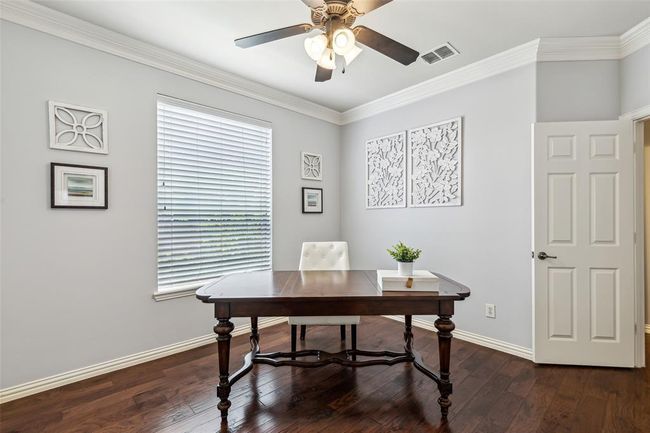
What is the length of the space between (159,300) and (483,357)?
2880 millimetres

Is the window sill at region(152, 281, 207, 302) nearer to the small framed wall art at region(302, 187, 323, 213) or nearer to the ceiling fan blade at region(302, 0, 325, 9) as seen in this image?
the small framed wall art at region(302, 187, 323, 213)

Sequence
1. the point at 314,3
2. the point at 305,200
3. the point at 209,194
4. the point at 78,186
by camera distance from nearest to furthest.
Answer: the point at 314,3 < the point at 78,186 < the point at 209,194 < the point at 305,200

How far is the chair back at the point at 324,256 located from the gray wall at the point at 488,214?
988 mm

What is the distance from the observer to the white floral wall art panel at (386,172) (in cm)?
359

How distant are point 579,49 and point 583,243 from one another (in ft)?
5.23

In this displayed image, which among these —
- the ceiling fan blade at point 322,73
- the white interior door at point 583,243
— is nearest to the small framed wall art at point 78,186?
the ceiling fan blade at point 322,73

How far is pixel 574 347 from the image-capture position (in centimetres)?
246

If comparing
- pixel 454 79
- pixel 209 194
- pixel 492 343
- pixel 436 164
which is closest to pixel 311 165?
pixel 209 194

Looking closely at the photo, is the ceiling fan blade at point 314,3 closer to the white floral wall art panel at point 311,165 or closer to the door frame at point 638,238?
the white floral wall art panel at point 311,165

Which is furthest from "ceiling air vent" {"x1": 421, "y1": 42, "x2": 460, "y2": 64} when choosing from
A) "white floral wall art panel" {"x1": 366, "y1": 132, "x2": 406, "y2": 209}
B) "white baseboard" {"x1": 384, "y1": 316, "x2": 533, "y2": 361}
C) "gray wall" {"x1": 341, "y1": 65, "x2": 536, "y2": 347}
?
"white baseboard" {"x1": 384, "y1": 316, "x2": 533, "y2": 361}

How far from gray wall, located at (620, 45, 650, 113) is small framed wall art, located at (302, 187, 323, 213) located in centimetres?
299

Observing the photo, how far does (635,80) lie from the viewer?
2.37 m

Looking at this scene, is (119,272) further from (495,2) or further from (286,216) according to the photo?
(495,2)

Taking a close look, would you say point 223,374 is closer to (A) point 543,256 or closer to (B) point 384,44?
(B) point 384,44
